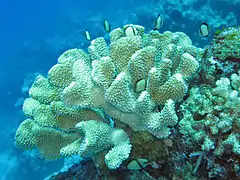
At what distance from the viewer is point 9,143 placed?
18000 mm

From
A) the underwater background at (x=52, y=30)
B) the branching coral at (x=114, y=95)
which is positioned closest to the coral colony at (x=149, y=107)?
the branching coral at (x=114, y=95)

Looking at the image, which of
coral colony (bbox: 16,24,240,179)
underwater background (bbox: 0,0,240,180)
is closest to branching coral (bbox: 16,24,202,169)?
coral colony (bbox: 16,24,240,179)

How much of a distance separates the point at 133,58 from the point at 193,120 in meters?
0.79

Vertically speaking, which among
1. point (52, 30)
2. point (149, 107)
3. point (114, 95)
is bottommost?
→ point (149, 107)

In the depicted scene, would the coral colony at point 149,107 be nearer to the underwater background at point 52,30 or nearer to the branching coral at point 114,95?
the branching coral at point 114,95

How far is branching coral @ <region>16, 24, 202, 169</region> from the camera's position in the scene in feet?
7.13

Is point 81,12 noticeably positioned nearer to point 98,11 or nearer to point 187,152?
point 98,11

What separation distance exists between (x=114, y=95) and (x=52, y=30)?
3735cm

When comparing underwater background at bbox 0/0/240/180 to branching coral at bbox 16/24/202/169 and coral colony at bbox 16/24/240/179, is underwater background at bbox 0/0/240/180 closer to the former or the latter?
coral colony at bbox 16/24/240/179

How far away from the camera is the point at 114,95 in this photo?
83.0 inches

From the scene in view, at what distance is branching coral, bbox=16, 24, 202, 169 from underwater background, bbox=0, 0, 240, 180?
11.5 ft

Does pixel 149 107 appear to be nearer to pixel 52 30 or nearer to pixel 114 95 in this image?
pixel 114 95

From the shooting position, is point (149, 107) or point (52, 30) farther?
point (52, 30)

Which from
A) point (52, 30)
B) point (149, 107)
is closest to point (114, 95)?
point (149, 107)
